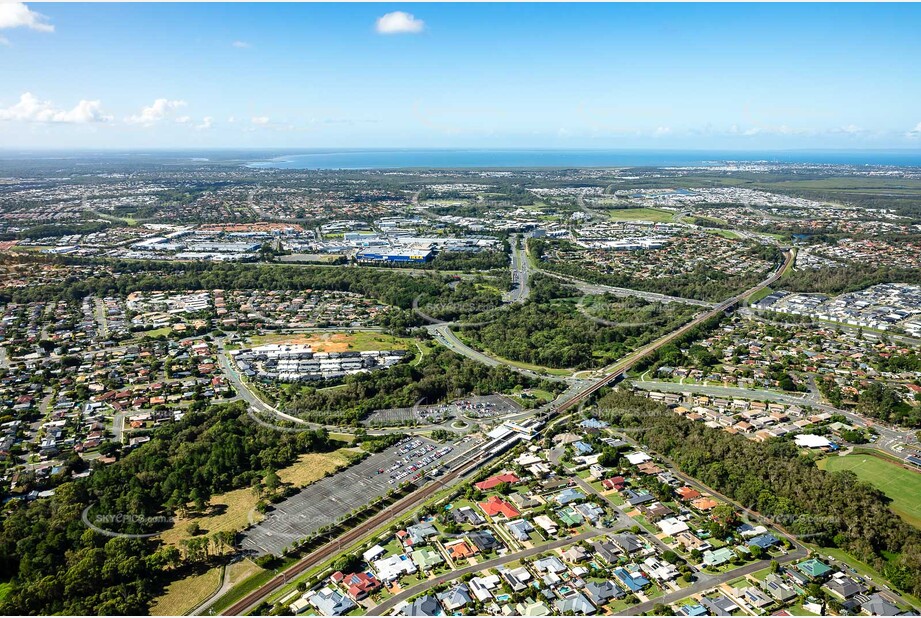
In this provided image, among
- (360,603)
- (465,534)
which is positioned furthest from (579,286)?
(360,603)

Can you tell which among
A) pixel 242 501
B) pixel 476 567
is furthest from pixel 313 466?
pixel 476 567

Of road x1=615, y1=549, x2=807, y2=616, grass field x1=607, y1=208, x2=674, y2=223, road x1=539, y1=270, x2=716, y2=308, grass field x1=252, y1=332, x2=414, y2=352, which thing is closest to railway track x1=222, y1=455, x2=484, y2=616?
road x1=615, y1=549, x2=807, y2=616

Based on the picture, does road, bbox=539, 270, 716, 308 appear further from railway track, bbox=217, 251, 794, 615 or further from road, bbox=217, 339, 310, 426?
road, bbox=217, 339, 310, 426

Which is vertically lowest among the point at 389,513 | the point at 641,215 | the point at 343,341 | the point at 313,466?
the point at 389,513

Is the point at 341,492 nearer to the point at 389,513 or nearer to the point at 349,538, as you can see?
the point at 389,513

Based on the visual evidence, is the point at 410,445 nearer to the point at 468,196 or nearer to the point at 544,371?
the point at 544,371
